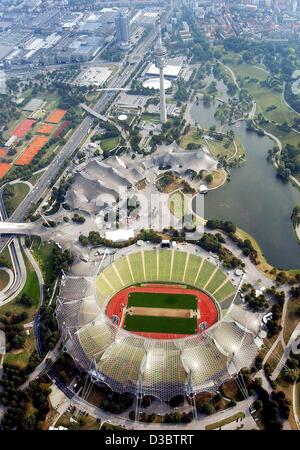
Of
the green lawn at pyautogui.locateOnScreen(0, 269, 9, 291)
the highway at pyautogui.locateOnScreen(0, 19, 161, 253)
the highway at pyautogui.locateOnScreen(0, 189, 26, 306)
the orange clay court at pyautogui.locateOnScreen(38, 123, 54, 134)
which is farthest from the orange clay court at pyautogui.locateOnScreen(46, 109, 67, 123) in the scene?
the green lawn at pyautogui.locateOnScreen(0, 269, 9, 291)

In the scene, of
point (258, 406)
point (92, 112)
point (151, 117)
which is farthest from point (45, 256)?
point (92, 112)

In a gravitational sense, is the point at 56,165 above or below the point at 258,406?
above

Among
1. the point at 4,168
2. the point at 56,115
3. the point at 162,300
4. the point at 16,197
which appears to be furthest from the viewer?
the point at 56,115

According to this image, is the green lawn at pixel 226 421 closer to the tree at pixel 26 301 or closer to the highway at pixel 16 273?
the tree at pixel 26 301

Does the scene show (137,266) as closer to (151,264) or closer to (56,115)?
(151,264)

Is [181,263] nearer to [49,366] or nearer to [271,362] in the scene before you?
[271,362]

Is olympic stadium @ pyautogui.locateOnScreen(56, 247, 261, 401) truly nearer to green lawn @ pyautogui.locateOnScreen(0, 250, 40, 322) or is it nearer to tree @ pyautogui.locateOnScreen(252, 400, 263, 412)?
tree @ pyautogui.locateOnScreen(252, 400, 263, 412)
